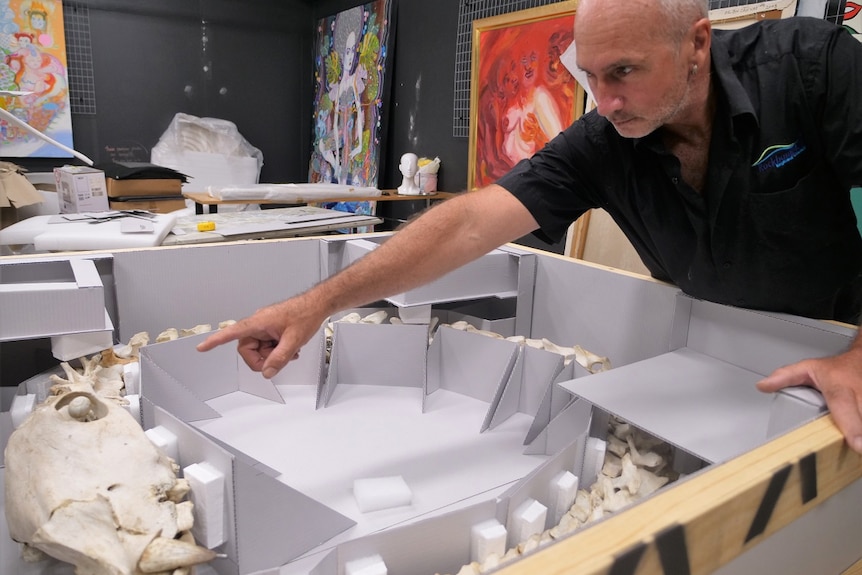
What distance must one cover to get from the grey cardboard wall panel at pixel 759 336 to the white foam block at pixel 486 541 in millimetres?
592

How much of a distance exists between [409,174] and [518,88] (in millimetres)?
885

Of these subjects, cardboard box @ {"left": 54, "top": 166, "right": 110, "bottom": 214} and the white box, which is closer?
the white box

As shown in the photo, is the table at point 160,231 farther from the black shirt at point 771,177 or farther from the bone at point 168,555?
the black shirt at point 771,177

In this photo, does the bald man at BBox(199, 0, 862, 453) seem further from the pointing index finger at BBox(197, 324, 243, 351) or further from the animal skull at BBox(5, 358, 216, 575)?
the animal skull at BBox(5, 358, 216, 575)

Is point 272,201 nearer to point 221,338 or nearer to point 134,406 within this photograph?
point 134,406

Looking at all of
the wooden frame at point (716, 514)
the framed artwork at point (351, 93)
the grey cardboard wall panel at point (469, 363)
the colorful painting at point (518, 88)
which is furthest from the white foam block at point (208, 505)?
the framed artwork at point (351, 93)

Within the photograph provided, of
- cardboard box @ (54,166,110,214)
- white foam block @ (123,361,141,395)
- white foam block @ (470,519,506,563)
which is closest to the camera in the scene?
white foam block @ (470,519,506,563)

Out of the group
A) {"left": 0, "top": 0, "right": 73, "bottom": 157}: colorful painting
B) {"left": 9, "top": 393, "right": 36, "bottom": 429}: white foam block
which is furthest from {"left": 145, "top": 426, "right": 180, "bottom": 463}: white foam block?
{"left": 0, "top": 0, "right": 73, "bottom": 157}: colorful painting

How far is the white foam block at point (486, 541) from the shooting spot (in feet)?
2.56

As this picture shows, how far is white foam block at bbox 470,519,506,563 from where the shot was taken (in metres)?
0.78

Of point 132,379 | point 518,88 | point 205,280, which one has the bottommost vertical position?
point 132,379

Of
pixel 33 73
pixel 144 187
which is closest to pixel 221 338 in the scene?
pixel 144 187

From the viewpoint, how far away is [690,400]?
3.24 feet

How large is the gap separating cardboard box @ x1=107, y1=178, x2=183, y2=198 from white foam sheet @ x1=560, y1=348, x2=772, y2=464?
274 centimetres
